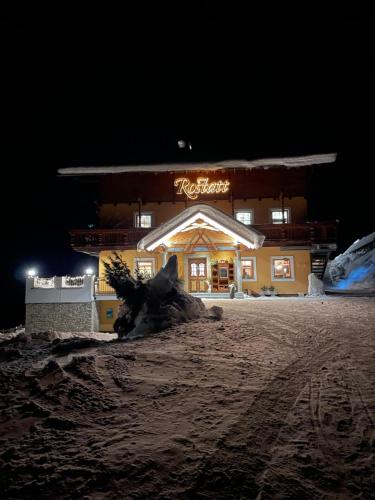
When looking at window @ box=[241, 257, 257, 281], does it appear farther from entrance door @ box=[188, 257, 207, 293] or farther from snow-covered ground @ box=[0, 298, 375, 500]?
snow-covered ground @ box=[0, 298, 375, 500]

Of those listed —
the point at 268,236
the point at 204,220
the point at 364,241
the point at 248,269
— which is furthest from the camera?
the point at 364,241

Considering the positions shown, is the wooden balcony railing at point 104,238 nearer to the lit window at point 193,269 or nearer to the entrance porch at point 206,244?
the entrance porch at point 206,244

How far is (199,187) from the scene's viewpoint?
2145 centimetres

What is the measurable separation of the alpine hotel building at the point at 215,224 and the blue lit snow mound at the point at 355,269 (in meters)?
9.95

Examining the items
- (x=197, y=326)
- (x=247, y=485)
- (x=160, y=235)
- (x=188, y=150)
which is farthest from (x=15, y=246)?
(x=247, y=485)

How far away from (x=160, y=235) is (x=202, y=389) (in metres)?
13.4

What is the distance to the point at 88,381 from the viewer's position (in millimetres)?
4418

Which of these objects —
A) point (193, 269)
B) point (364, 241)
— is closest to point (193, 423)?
point (193, 269)

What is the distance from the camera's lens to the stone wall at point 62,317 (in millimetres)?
15656

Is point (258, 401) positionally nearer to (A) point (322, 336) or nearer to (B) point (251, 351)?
(B) point (251, 351)

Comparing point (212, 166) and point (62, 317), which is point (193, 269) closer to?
point (212, 166)

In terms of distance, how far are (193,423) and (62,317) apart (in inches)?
567

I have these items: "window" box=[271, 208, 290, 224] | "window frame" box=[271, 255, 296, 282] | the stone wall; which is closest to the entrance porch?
"window frame" box=[271, 255, 296, 282]

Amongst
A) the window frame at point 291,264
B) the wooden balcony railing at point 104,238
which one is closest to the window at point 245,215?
the window frame at point 291,264
